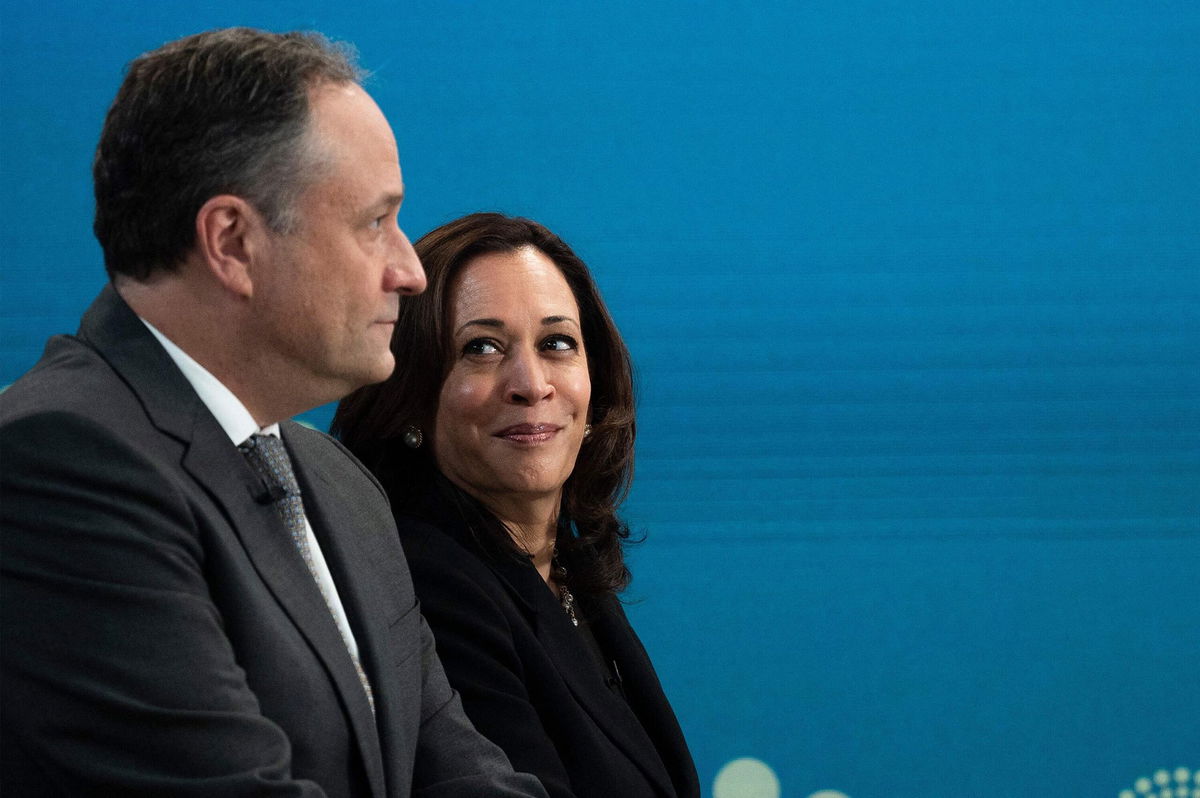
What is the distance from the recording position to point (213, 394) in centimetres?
124

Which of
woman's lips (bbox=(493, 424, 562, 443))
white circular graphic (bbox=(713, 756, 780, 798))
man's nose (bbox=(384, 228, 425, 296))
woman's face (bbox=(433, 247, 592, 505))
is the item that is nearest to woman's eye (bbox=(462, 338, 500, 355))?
woman's face (bbox=(433, 247, 592, 505))

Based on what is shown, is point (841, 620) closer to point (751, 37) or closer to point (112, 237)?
point (751, 37)

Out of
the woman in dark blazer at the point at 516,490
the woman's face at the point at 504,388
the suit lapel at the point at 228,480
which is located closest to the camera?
the suit lapel at the point at 228,480

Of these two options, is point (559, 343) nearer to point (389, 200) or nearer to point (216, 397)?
point (389, 200)

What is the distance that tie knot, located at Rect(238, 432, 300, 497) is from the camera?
1.27 metres

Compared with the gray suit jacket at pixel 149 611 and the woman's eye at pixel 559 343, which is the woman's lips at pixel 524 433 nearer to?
the woman's eye at pixel 559 343

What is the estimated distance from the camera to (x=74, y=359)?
3.93 feet

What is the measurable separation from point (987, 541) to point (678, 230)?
89 cm

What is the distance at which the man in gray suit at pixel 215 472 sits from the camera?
106 centimetres

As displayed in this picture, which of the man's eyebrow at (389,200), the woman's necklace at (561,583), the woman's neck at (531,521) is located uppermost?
the man's eyebrow at (389,200)

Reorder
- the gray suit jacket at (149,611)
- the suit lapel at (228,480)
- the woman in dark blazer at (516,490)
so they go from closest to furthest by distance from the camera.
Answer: the gray suit jacket at (149,611) < the suit lapel at (228,480) < the woman in dark blazer at (516,490)

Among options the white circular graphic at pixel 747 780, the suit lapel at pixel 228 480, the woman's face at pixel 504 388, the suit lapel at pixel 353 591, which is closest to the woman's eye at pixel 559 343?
the woman's face at pixel 504 388

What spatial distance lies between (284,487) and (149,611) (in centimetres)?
25

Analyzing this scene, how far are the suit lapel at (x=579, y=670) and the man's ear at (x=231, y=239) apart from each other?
72cm
